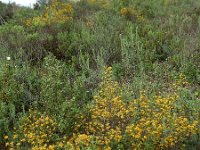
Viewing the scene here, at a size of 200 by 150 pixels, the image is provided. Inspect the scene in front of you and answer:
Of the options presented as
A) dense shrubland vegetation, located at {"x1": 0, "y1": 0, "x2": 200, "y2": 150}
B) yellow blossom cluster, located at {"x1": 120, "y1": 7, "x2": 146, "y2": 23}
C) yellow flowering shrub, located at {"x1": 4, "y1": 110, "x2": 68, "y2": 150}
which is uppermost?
yellow blossom cluster, located at {"x1": 120, "y1": 7, "x2": 146, "y2": 23}

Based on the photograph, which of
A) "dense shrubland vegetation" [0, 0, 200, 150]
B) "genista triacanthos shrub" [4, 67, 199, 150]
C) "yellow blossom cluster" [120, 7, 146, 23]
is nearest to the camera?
"genista triacanthos shrub" [4, 67, 199, 150]

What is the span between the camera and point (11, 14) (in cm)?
1275

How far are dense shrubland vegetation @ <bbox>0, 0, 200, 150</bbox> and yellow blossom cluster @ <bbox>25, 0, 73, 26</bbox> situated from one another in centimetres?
5

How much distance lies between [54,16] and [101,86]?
5.03 meters

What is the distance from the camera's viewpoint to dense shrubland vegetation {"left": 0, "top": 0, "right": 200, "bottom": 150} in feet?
15.1

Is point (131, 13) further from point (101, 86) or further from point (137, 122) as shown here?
point (137, 122)

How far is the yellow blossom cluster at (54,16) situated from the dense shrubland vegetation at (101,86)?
5 centimetres

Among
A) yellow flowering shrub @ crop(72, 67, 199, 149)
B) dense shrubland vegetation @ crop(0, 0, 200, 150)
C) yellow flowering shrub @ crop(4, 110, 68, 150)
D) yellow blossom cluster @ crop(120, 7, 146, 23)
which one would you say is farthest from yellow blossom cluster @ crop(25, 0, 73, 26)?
yellow flowering shrub @ crop(4, 110, 68, 150)

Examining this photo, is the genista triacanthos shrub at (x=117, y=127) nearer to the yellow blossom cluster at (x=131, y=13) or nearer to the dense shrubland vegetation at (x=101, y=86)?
the dense shrubland vegetation at (x=101, y=86)

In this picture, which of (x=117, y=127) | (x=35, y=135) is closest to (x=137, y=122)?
(x=117, y=127)

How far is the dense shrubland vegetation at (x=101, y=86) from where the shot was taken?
460cm

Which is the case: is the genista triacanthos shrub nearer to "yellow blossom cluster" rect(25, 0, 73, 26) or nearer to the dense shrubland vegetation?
the dense shrubland vegetation

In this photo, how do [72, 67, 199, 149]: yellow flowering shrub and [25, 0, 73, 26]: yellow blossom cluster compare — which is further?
[25, 0, 73, 26]: yellow blossom cluster

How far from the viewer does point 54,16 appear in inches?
396
